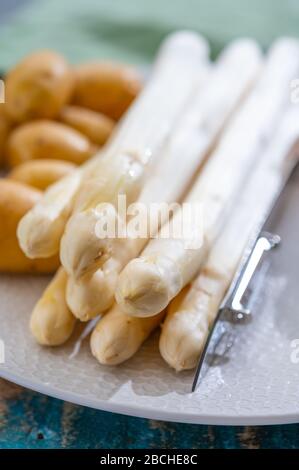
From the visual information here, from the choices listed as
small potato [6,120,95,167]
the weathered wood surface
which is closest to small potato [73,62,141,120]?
small potato [6,120,95,167]

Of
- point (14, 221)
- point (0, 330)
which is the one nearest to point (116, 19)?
point (14, 221)

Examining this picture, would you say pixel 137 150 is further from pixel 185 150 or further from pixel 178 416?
pixel 178 416

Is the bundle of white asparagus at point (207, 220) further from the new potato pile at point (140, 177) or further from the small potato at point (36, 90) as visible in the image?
the small potato at point (36, 90)

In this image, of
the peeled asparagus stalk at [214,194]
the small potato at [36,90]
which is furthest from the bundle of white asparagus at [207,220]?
the small potato at [36,90]

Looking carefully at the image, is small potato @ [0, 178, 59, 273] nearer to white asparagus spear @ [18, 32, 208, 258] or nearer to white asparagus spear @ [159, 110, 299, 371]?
white asparagus spear @ [18, 32, 208, 258]

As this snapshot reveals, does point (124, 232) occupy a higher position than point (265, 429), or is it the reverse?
point (124, 232)
